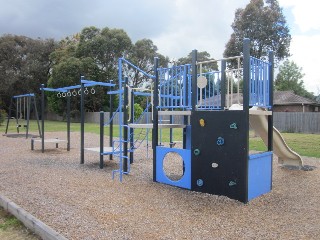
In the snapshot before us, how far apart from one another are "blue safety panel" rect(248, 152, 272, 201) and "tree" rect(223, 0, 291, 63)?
32582 millimetres

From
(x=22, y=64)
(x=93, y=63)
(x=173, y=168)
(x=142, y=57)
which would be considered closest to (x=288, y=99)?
(x=142, y=57)

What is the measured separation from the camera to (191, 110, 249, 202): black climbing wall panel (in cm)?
553

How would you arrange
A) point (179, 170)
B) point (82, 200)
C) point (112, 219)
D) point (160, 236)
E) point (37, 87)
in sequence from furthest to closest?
point (37, 87), point (179, 170), point (82, 200), point (112, 219), point (160, 236)

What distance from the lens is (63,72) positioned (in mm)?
38219

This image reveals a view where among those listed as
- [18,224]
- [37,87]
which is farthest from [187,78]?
[37,87]

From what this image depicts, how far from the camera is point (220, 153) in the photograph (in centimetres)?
578

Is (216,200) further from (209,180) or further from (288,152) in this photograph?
(288,152)

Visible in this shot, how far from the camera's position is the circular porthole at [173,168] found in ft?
25.3

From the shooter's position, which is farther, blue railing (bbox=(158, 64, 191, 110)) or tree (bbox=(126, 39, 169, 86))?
tree (bbox=(126, 39, 169, 86))

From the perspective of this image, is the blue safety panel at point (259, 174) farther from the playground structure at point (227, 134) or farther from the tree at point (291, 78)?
the tree at point (291, 78)

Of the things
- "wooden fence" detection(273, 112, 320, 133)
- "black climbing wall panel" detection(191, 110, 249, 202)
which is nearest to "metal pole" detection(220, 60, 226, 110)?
"black climbing wall panel" detection(191, 110, 249, 202)

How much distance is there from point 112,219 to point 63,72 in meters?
36.0

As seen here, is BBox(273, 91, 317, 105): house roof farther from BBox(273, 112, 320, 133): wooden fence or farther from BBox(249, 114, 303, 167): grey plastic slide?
BBox(249, 114, 303, 167): grey plastic slide

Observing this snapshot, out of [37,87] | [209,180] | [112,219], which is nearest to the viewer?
[112,219]
